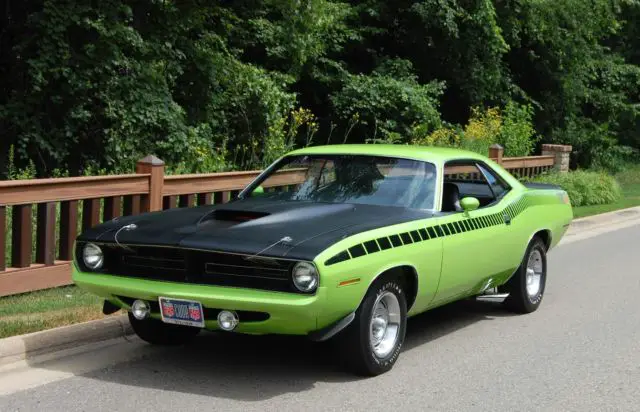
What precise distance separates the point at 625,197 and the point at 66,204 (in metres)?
17.6

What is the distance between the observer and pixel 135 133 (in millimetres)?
14742

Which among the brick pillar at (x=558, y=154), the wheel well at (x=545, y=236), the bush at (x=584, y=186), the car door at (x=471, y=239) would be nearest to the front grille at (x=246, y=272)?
the car door at (x=471, y=239)

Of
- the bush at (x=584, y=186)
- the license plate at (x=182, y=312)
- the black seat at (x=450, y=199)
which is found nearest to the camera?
the license plate at (x=182, y=312)

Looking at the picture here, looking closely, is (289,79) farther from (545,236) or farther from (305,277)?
(305,277)

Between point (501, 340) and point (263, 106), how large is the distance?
432 inches

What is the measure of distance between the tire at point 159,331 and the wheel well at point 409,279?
1.56 m

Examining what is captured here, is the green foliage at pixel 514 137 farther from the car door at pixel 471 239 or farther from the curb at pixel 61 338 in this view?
the curb at pixel 61 338

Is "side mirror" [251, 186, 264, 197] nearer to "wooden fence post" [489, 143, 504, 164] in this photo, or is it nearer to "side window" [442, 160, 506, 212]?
"side window" [442, 160, 506, 212]

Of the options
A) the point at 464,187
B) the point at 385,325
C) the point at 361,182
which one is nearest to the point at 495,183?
the point at 464,187

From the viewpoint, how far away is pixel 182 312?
592 cm

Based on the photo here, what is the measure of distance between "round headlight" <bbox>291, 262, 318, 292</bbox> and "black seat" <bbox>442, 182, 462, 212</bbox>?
206cm

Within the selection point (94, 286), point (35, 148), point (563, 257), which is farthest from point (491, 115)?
point (94, 286)

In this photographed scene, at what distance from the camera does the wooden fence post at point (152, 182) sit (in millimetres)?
9750

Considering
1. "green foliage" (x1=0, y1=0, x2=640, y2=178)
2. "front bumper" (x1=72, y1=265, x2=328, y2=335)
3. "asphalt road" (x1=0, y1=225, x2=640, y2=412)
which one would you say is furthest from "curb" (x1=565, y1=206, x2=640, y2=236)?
"front bumper" (x1=72, y1=265, x2=328, y2=335)
